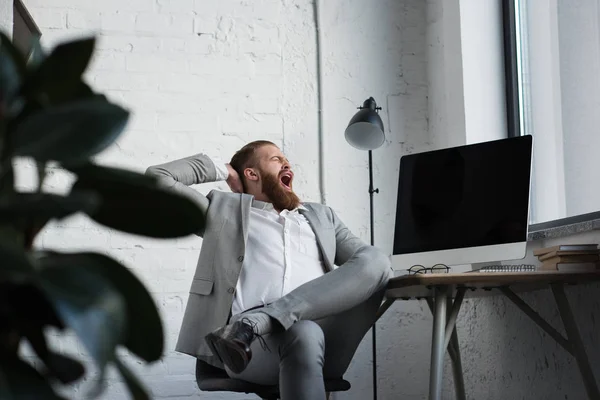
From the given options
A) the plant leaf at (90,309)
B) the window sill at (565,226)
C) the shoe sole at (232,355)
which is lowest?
the shoe sole at (232,355)

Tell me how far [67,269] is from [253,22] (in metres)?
3.54

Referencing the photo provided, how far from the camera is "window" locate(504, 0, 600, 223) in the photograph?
3.15 metres

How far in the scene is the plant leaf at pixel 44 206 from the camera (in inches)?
18.7

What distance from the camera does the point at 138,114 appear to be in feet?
12.2

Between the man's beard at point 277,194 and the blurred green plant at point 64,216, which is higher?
the man's beard at point 277,194

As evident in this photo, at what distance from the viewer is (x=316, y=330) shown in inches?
96.1

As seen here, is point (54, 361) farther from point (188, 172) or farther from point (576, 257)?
point (188, 172)

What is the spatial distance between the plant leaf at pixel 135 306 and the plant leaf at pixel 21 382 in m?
0.06

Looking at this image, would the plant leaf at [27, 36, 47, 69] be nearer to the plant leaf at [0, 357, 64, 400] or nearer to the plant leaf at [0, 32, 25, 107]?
the plant leaf at [0, 32, 25, 107]

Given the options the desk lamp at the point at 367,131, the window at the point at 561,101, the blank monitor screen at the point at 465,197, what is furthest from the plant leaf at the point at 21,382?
the desk lamp at the point at 367,131

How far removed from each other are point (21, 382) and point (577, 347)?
2.29 meters

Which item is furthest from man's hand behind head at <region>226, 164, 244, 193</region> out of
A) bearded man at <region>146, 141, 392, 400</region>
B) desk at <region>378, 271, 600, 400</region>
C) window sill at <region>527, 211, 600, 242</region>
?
window sill at <region>527, 211, 600, 242</region>

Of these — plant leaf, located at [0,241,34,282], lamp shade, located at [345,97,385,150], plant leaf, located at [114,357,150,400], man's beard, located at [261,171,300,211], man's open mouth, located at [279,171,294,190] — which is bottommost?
plant leaf, located at [114,357,150,400]

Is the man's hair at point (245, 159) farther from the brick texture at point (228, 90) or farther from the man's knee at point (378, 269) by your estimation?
the man's knee at point (378, 269)
